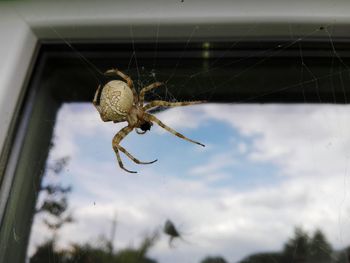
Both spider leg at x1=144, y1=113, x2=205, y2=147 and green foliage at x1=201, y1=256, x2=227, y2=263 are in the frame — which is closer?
spider leg at x1=144, y1=113, x2=205, y2=147

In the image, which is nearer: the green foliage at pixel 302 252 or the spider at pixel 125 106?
the spider at pixel 125 106

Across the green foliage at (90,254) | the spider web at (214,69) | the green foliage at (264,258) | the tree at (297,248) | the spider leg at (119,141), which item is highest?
the spider web at (214,69)

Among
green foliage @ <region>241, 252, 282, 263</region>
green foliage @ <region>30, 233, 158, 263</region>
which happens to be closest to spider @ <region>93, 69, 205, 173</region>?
green foliage @ <region>30, 233, 158, 263</region>

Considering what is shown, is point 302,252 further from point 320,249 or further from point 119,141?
point 119,141

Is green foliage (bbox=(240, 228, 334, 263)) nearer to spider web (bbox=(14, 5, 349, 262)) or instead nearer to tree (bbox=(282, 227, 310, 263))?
tree (bbox=(282, 227, 310, 263))

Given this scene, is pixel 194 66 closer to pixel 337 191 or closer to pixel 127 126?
pixel 127 126

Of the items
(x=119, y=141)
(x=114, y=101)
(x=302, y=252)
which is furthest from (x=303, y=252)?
(x=114, y=101)

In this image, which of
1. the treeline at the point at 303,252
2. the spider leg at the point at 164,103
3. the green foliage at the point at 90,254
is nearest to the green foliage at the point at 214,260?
the treeline at the point at 303,252

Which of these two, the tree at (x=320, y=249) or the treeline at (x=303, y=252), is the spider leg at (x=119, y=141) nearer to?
the treeline at (x=303, y=252)

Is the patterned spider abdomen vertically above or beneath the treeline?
above
